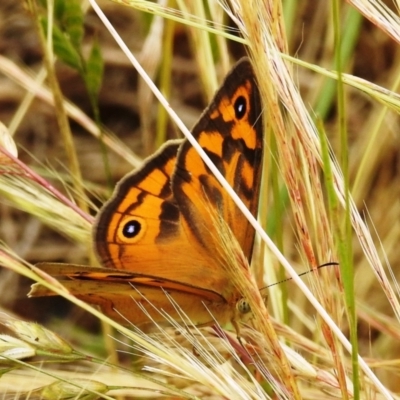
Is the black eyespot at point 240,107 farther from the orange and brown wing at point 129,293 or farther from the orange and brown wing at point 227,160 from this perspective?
the orange and brown wing at point 129,293

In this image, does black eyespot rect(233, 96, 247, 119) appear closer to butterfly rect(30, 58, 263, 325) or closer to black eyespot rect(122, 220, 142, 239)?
butterfly rect(30, 58, 263, 325)

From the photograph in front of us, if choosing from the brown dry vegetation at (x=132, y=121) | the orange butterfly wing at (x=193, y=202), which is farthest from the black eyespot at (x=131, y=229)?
the brown dry vegetation at (x=132, y=121)

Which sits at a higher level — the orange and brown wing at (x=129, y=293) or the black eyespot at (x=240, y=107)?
the black eyespot at (x=240, y=107)

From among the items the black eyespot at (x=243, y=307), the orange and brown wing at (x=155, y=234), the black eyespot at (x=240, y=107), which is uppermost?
the black eyespot at (x=240, y=107)

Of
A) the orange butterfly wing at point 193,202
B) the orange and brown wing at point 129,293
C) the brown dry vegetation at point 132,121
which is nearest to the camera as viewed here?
the orange and brown wing at point 129,293

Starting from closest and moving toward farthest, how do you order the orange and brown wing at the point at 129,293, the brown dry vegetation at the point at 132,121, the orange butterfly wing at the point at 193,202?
the orange and brown wing at the point at 129,293, the orange butterfly wing at the point at 193,202, the brown dry vegetation at the point at 132,121

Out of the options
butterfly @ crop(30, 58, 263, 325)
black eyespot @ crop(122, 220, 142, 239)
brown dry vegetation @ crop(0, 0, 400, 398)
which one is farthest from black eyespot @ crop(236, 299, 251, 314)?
brown dry vegetation @ crop(0, 0, 400, 398)

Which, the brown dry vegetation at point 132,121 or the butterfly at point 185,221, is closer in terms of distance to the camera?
the butterfly at point 185,221

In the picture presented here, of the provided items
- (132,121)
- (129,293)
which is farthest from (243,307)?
(132,121)
